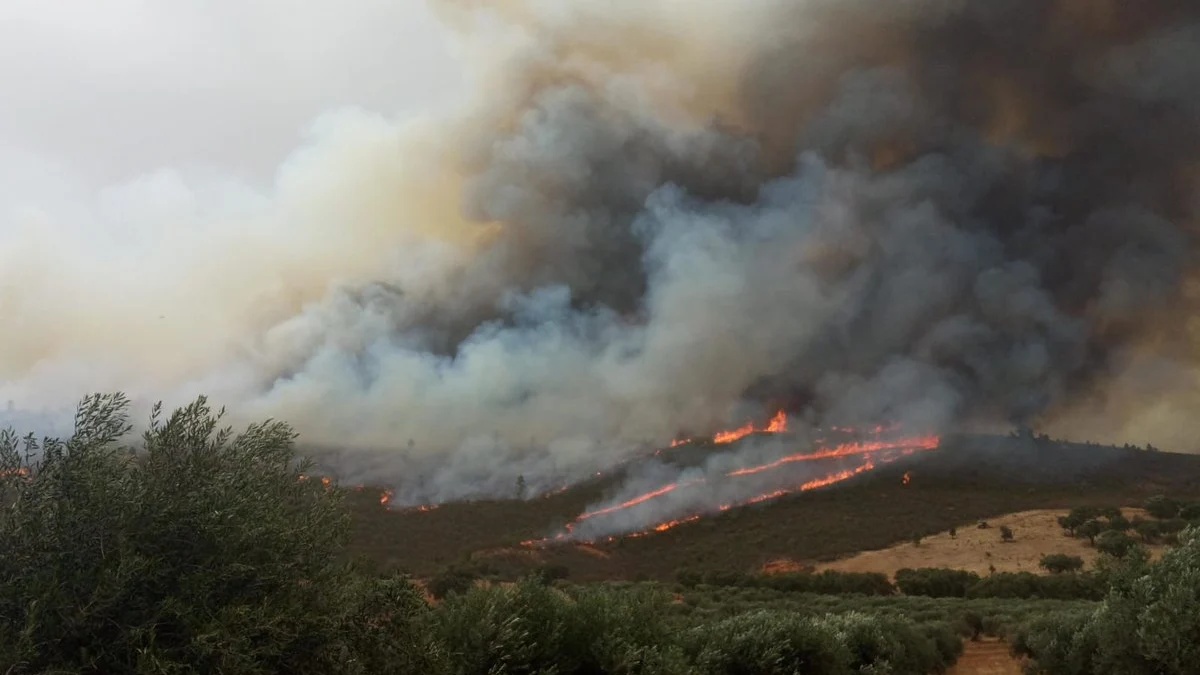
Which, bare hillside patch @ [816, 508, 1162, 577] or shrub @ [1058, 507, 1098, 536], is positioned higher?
shrub @ [1058, 507, 1098, 536]

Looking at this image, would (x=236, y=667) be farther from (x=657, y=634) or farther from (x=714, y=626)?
(x=714, y=626)

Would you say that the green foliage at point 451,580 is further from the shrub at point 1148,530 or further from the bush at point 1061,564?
the shrub at point 1148,530

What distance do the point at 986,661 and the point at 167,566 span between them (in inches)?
1101

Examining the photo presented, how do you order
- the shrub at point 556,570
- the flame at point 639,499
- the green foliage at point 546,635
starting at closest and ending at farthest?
the green foliage at point 546,635 < the shrub at point 556,570 < the flame at point 639,499

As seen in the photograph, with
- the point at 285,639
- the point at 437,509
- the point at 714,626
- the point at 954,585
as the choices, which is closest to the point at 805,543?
the point at 954,585

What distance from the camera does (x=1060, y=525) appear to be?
61531mm

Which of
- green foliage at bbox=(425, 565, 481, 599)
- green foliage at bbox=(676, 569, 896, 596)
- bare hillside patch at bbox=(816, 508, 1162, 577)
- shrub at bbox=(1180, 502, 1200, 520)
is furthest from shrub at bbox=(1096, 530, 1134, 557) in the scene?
green foliage at bbox=(425, 565, 481, 599)

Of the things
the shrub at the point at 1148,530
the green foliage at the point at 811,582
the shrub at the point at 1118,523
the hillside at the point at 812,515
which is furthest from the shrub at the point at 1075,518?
the green foliage at the point at 811,582

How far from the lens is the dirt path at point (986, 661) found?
2444 centimetres

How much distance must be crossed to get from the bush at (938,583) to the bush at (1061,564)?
238 inches

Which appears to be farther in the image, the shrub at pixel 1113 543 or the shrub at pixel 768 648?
the shrub at pixel 1113 543

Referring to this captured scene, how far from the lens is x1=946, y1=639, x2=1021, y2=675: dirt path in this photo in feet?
80.2

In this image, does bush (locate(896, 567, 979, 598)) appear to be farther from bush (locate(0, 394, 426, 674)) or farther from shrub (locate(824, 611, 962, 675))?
bush (locate(0, 394, 426, 674))

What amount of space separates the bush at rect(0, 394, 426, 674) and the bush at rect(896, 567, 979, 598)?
137 feet
